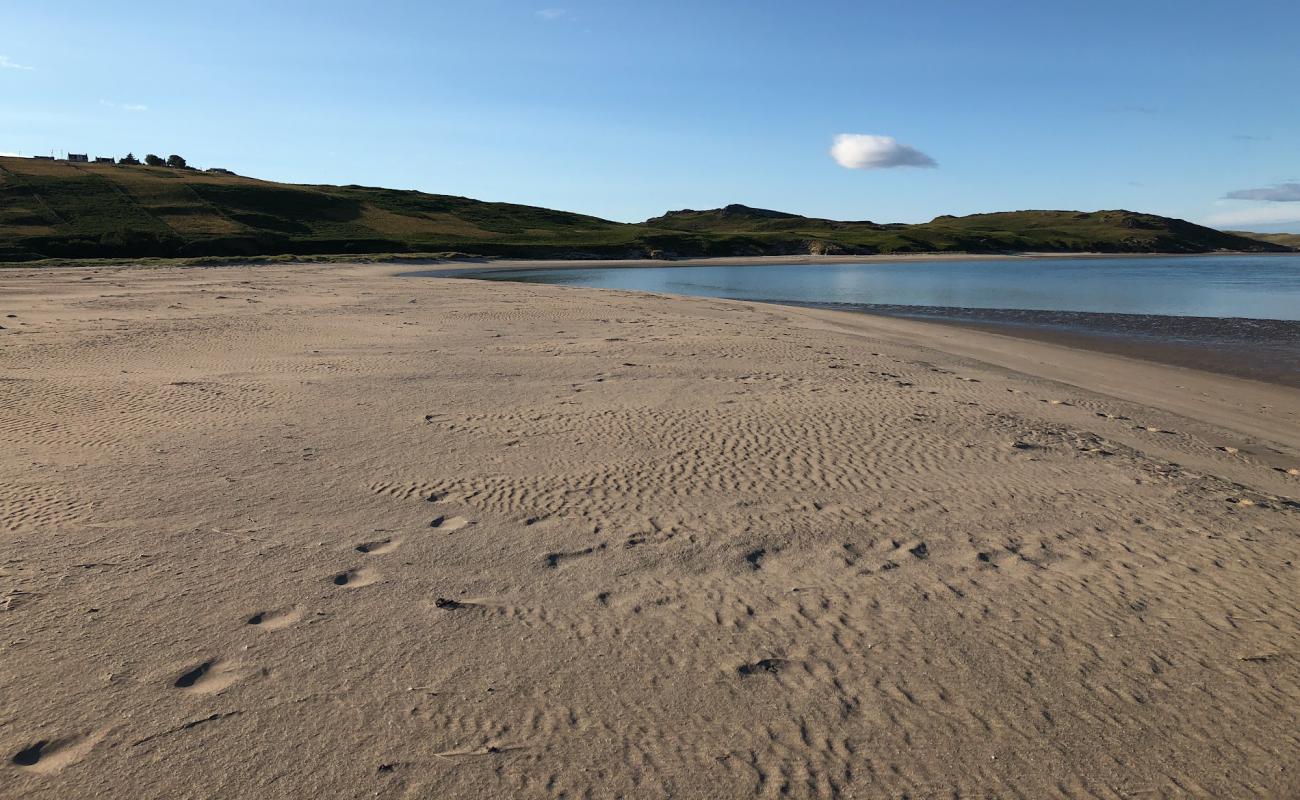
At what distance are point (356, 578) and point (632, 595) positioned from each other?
1.97 m

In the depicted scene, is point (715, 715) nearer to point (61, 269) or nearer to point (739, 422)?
point (739, 422)

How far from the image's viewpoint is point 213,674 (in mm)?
4340

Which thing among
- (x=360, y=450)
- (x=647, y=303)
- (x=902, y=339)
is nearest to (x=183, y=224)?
(x=647, y=303)

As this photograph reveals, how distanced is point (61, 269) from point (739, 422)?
156 ft

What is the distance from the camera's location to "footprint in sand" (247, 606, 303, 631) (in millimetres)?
4863

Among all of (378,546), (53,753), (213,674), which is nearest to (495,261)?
(378,546)

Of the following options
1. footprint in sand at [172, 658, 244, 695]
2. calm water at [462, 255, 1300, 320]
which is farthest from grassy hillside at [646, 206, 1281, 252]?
footprint in sand at [172, 658, 244, 695]

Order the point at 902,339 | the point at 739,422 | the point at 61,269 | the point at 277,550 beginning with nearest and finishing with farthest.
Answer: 1. the point at 277,550
2. the point at 739,422
3. the point at 902,339
4. the point at 61,269

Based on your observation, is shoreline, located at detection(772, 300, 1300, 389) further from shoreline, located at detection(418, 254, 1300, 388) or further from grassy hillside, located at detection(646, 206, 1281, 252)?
grassy hillside, located at detection(646, 206, 1281, 252)

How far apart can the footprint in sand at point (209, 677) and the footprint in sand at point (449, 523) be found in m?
2.22

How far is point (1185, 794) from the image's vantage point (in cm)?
378

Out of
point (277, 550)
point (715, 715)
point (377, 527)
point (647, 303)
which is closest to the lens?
point (715, 715)

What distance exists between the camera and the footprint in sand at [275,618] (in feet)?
16.0

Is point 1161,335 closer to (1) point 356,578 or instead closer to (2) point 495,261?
(1) point 356,578
